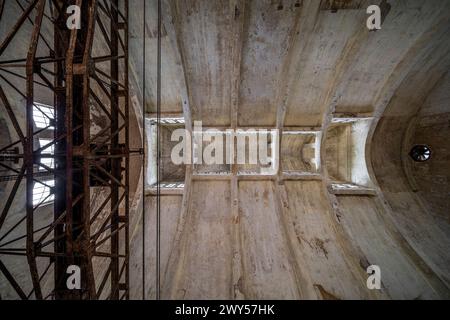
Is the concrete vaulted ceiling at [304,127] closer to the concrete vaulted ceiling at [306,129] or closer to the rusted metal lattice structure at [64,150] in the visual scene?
the concrete vaulted ceiling at [306,129]

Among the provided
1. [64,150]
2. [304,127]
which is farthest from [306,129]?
[64,150]

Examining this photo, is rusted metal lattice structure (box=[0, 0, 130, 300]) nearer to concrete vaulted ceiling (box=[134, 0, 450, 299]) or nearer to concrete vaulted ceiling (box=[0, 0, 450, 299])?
concrete vaulted ceiling (box=[0, 0, 450, 299])

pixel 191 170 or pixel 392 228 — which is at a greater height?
pixel 191 170

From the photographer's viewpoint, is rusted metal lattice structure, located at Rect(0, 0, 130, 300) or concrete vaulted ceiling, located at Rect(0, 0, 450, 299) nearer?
rusted metal lattice structure, located at Rect(0, 0, 130, 300)

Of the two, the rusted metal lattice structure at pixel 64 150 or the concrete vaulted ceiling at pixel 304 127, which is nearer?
the rusted metal lattice structure at pixel 64 150

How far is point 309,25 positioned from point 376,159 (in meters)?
6.78

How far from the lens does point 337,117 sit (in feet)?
30.5

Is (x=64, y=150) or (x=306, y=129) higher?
(x=306, y=129)

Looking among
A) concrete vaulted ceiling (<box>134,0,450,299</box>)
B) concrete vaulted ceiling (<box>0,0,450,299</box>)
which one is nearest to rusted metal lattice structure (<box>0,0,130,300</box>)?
concrete vaulted ceiling (<box>0,0,450,299</box>)

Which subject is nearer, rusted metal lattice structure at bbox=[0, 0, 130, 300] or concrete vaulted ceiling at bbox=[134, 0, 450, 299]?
rusted metal lattice structure at bbox=[0, 0, 130, 300]

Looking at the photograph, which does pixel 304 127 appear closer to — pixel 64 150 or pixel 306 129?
pixel 306 129

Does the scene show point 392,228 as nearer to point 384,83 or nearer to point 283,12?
point 384,83

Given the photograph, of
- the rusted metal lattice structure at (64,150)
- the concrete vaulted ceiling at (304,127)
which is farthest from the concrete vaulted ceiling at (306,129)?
the rusted metal lattice structure at (64,150)
